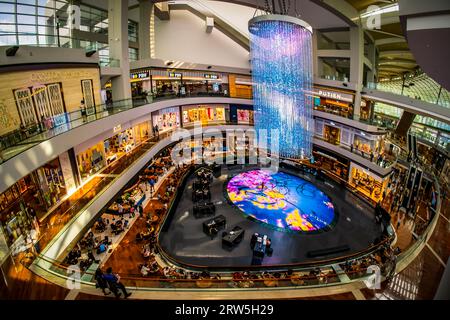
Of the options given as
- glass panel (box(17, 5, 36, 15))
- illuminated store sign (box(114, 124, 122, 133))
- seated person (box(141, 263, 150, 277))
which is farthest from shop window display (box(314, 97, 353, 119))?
glass panel (box(17, 5, 36, 15))

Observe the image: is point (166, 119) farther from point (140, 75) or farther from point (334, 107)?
point (334, 107)

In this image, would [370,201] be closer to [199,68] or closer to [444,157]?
[444,157]

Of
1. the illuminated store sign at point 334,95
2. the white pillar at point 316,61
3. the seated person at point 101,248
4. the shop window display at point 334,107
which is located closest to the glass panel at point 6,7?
the seated person at point 101,248

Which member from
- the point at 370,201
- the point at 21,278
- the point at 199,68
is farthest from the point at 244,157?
the point at 21,278

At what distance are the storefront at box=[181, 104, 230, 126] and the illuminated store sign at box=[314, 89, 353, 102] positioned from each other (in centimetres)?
871

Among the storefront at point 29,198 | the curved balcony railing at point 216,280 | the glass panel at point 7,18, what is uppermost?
the glass panel at point 7,18

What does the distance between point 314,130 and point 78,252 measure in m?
20.1

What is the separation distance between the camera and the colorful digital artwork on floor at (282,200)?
14.3 metres

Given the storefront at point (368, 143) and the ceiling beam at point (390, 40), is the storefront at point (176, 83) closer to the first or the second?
the storefront at point (368, 143)

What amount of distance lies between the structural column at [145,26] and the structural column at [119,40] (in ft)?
16.7

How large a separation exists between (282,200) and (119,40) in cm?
1362

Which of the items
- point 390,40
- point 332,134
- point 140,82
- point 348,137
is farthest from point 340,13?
point 140,82

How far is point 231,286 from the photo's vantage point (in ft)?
24.0

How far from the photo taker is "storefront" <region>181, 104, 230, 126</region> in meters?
23.9
